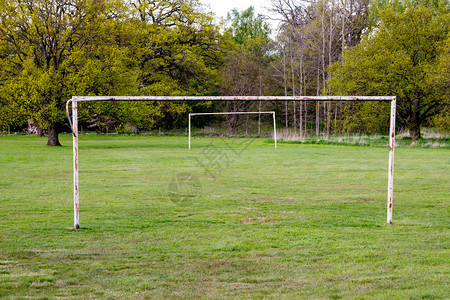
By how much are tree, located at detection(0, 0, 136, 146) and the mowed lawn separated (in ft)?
51.6

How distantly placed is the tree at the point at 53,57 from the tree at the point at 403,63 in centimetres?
1634

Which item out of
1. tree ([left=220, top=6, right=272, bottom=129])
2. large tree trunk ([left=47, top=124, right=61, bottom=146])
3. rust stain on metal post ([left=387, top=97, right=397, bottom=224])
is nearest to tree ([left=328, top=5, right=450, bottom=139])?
tree ([left=220, top=6, right=272, bottom=129])

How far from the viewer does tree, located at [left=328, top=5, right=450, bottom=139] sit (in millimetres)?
33438

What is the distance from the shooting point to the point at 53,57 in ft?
96.6

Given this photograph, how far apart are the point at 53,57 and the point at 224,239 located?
26.2 meters

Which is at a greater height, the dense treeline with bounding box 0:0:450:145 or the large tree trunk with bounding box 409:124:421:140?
the dense treeline with bounding box 0:0:450:145

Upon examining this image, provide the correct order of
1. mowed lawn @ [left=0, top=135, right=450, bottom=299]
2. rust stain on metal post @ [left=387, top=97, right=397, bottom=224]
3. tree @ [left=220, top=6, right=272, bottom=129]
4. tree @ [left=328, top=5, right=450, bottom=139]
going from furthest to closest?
tree @ [left=220, top=6, right=272, bottom=129] → tree @ [left=328, top=5, right=450, bottom=139] → rust stain on metal post @ [left=387, top=97, right=397, bottom=224] → mowed lawn @ [left=0, top=135, right=450, bottom=299]

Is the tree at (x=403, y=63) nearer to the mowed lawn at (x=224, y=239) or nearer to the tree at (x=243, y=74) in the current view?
the tree at (x=243, y=74)

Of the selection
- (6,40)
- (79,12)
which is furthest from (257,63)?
(6,40)

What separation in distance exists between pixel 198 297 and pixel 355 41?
46120 millimetres

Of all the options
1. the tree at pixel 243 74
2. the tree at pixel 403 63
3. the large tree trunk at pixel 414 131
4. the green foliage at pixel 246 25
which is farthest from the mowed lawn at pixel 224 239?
the green foliage at pixel 246 25

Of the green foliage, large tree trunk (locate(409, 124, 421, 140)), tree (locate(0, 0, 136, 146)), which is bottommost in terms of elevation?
large tree trunk (locate(409, 124, 421, 140))

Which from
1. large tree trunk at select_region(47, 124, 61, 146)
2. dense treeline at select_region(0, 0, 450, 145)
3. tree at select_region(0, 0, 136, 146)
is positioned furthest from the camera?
large tree trunk at select_region(47, 124, 61, 146)

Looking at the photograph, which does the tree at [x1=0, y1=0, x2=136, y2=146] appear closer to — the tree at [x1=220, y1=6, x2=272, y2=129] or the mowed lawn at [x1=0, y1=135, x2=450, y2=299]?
the mowed lawn at [x1=0, y1=135, x2=450, y2=299]
